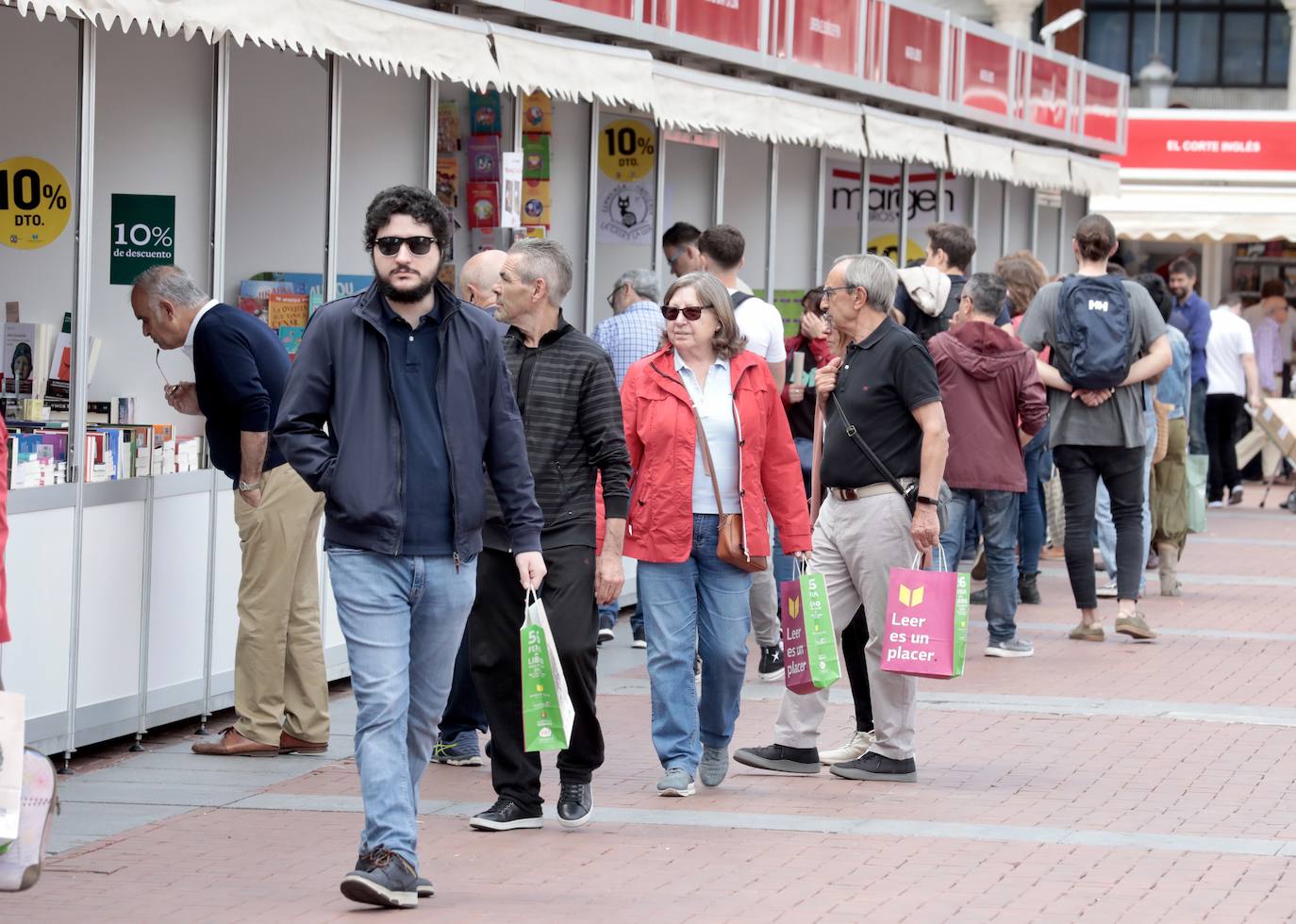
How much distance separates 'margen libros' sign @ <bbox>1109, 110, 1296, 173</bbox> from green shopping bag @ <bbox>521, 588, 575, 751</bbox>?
22.1 meters

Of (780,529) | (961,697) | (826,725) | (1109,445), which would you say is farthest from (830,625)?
(1109,445)

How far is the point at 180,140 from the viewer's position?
8812 mm

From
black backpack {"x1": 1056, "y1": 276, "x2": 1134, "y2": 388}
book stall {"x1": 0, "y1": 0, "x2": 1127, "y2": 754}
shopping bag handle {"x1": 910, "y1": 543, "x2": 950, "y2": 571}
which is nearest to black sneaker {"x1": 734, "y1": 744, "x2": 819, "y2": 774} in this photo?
shopping bag handle {"x1": 910, "y1": 543, "x2": 950, "y2": 571}

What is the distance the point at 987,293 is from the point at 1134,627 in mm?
2109

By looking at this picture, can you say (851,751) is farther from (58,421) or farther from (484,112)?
(484,112)

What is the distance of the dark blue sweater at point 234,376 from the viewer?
773cm

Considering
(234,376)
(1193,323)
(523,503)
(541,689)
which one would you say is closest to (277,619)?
(234,376)

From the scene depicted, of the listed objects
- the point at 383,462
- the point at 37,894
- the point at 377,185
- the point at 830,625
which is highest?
the point at 377,185

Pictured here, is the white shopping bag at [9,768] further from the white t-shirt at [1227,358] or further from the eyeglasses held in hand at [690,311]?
the white t-shirt at [1227,358]

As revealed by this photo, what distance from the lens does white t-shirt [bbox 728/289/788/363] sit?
10102 millimetres

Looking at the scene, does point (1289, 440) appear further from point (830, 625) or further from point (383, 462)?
point (383, 462)

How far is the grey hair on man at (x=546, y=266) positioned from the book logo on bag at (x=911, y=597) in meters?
1.62

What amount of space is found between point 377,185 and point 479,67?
0.94 m

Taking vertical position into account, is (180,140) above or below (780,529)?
above
